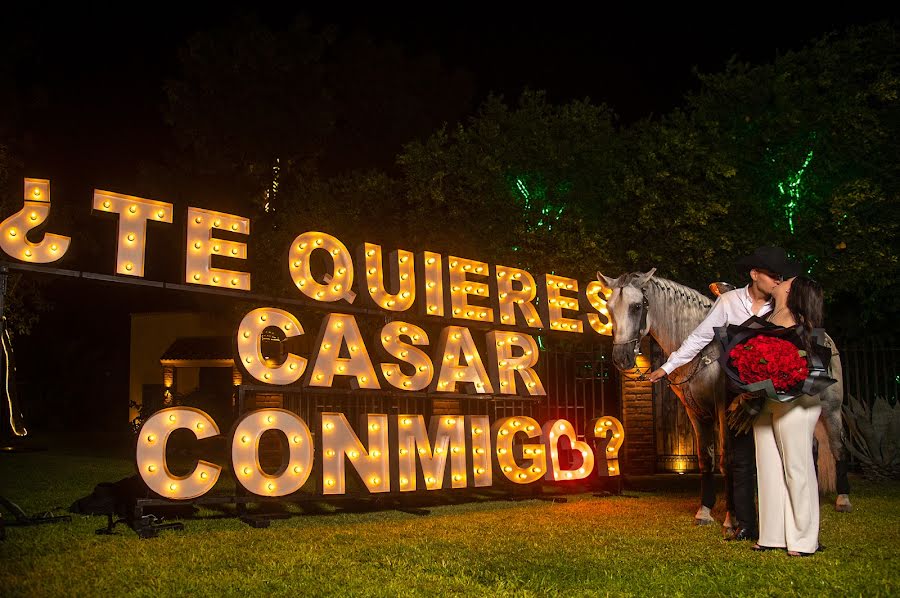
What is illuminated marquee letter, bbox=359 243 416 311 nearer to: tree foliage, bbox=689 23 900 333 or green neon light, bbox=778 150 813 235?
tree foliage, bbox=689 23 900 333

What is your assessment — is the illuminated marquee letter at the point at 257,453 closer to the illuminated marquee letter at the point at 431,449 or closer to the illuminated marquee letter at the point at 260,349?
the illuminated marquee letter at the point at 260,349

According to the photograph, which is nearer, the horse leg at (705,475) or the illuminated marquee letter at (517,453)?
the horse leg at (705,475)

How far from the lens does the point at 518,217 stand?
22.5 meters

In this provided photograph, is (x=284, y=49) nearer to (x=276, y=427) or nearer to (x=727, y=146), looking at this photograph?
(x=727, y=146)

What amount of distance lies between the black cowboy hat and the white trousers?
3.34 ft

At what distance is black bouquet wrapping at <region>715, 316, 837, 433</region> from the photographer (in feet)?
18.5

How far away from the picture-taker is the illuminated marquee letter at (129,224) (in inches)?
318

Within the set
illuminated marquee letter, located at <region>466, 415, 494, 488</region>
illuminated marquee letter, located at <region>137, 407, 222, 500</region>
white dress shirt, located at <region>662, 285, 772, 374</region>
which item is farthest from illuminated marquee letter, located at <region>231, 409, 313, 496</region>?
white dress shirt, located at <region>662, 285, 772, 374</region>

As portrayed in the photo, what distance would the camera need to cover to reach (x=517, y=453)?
10688 mm

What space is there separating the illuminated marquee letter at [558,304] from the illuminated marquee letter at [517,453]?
63.3 inches

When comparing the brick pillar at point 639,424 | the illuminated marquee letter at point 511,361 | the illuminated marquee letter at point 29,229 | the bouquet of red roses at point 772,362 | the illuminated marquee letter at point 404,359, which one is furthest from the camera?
the brick pillar at point 639,424

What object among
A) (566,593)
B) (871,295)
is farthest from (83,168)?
(566,593)

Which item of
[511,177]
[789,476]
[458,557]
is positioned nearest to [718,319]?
[789,476]

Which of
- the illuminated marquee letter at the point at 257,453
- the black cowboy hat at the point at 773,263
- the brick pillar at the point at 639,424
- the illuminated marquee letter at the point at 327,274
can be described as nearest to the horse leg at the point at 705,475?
the black cowboy hat at the point at 773,263
